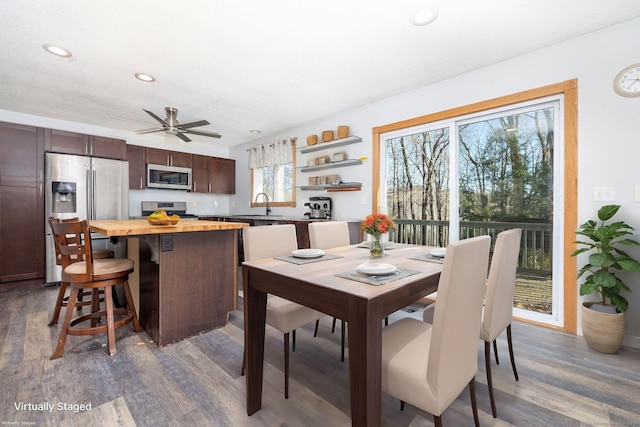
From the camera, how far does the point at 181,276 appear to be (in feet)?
7.45

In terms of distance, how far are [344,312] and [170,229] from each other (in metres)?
1.56

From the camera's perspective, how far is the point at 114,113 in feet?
13.4

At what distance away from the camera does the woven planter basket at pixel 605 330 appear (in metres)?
1.99

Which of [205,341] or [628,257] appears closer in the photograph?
[628,257]

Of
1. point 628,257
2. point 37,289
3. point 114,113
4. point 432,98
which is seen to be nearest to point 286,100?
point 432,98

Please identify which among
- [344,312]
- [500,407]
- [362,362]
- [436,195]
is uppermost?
[436,195]

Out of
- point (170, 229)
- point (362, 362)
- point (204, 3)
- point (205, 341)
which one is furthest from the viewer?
point (205, 341)

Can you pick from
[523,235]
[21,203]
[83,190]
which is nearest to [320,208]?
[523,235]

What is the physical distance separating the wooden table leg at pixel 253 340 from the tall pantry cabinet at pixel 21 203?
411 centimetres

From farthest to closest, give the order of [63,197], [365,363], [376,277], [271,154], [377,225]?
[271,154] < [63,197] < [377,225] < [376,277] < [365,363]

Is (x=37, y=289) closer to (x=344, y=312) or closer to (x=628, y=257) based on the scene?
(x=344, y=312)

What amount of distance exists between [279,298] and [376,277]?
87 centimetres

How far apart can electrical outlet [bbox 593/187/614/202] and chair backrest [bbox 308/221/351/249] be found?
1.97 m

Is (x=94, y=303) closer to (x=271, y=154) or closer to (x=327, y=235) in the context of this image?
(x=327, y=235)
